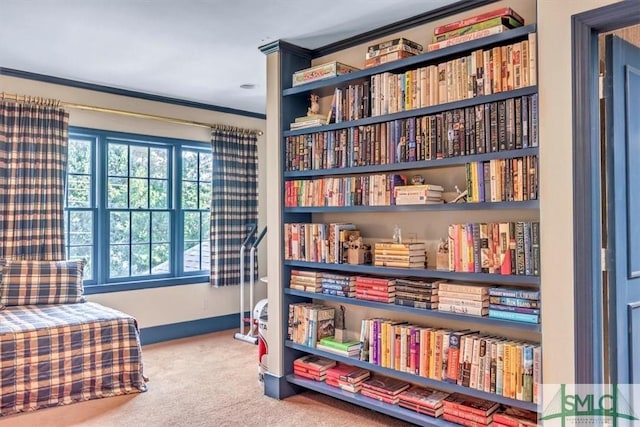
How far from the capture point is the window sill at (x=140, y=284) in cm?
458

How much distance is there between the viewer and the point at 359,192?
3102 millimetres

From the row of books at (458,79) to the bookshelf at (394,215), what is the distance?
1.5 inches

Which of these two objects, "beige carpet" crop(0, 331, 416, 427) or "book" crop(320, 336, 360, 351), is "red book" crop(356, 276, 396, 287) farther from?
"beige carpet" crop(0, 331, 416, 427)

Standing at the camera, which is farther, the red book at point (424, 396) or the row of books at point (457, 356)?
the red book at point (424, 396)

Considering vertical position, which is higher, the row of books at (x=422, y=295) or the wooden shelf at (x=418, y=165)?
the wooden shelf at (x=418, y=165)

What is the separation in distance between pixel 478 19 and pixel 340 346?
2.08m

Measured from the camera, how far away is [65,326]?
337 cm

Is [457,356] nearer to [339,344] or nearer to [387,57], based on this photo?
[339,344]

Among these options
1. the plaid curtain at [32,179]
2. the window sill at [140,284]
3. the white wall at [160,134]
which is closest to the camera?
the plaid curtain at [32,179]

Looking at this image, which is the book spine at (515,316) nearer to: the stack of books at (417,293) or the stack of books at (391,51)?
the stack of books at (417,293)

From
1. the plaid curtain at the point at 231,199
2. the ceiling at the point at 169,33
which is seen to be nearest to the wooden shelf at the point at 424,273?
the ceiling at the point at 169,33

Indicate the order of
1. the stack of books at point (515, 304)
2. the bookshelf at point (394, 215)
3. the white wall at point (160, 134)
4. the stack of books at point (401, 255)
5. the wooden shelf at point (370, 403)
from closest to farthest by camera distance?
1. the stack of books at point (515, 304)
2. the bookshelf at point (394, 215)
3. the wooden shelf at point (370, 403)
4. the stack of books at point (401, 255)
5. the white wall at point (160, 134)

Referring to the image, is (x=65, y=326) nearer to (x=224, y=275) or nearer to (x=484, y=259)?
(x=224, y=275)

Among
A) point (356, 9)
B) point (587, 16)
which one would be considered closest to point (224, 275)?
point (356, 9)
